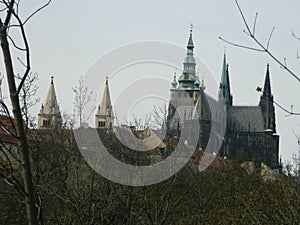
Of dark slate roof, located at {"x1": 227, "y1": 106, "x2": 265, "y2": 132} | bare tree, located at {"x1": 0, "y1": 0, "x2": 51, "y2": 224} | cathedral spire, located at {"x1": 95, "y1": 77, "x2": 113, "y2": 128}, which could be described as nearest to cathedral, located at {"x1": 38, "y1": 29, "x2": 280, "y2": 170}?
dark slate roof, located at {"x1": 227, "y1": 106, "x2": 265, "y2": 132}

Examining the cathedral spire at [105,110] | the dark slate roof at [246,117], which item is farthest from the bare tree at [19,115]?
the dark slate roof at [246,117]

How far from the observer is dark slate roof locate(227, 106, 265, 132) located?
333 ft

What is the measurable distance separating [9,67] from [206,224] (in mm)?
14478

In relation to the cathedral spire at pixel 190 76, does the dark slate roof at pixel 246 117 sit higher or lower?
lower

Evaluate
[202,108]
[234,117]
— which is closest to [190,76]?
[202,108]

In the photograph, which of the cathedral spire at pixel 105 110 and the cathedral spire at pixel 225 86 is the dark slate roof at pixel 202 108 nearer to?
the cathedral spire at pixel 225 86

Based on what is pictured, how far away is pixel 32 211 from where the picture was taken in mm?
2314

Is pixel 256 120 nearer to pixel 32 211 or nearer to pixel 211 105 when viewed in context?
pixel 211 105

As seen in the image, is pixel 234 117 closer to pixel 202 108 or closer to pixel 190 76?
pixel 190 76

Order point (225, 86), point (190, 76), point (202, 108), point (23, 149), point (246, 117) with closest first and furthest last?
1. point (23, 149)
2. point (202, 108)
3. point (190, 76)
4. point (246, 117)
5. point (225, 86)

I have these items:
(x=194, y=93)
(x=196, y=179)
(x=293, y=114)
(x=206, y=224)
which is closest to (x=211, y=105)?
(x=194, y=93)

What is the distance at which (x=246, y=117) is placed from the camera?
4063 inches

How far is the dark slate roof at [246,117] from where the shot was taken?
333ft

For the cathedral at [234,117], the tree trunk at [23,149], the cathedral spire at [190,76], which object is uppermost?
the cathedral spire at [190,76]
